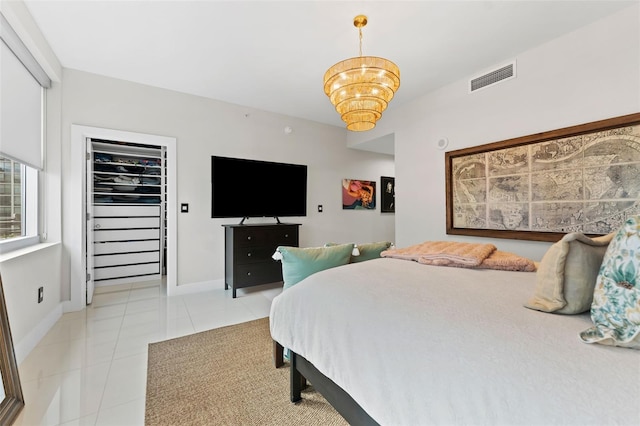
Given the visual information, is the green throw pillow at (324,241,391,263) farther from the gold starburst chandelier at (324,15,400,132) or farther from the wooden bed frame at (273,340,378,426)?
the gold starburst chandelier at (324,15,400,132)

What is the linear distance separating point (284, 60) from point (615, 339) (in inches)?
117

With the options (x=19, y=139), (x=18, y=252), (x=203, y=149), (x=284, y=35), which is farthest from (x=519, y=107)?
(x=18, y=252)

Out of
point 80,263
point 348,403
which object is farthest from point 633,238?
point 80,263

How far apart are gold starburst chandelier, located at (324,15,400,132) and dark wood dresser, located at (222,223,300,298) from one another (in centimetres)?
198

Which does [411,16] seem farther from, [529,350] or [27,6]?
[27,6]

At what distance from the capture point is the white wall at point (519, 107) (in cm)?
207

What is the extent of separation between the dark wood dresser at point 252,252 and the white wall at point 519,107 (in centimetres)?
175

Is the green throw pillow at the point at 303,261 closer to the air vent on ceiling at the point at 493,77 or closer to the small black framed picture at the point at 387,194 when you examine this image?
the air vent on ceiling at the point at 493,77

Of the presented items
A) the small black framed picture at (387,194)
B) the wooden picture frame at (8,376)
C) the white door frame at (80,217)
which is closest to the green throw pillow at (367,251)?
the wooden picture frame at (8,376)

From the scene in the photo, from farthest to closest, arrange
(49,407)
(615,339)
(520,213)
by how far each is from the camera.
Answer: (520,213) → (49,407) → (615,339)

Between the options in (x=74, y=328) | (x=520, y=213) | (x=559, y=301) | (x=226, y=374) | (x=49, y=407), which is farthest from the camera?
(x=520, y=213)

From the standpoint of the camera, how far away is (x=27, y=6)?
196cm

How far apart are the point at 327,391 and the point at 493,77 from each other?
3298 mm

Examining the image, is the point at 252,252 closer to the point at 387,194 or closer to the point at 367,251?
the point at 367,251
